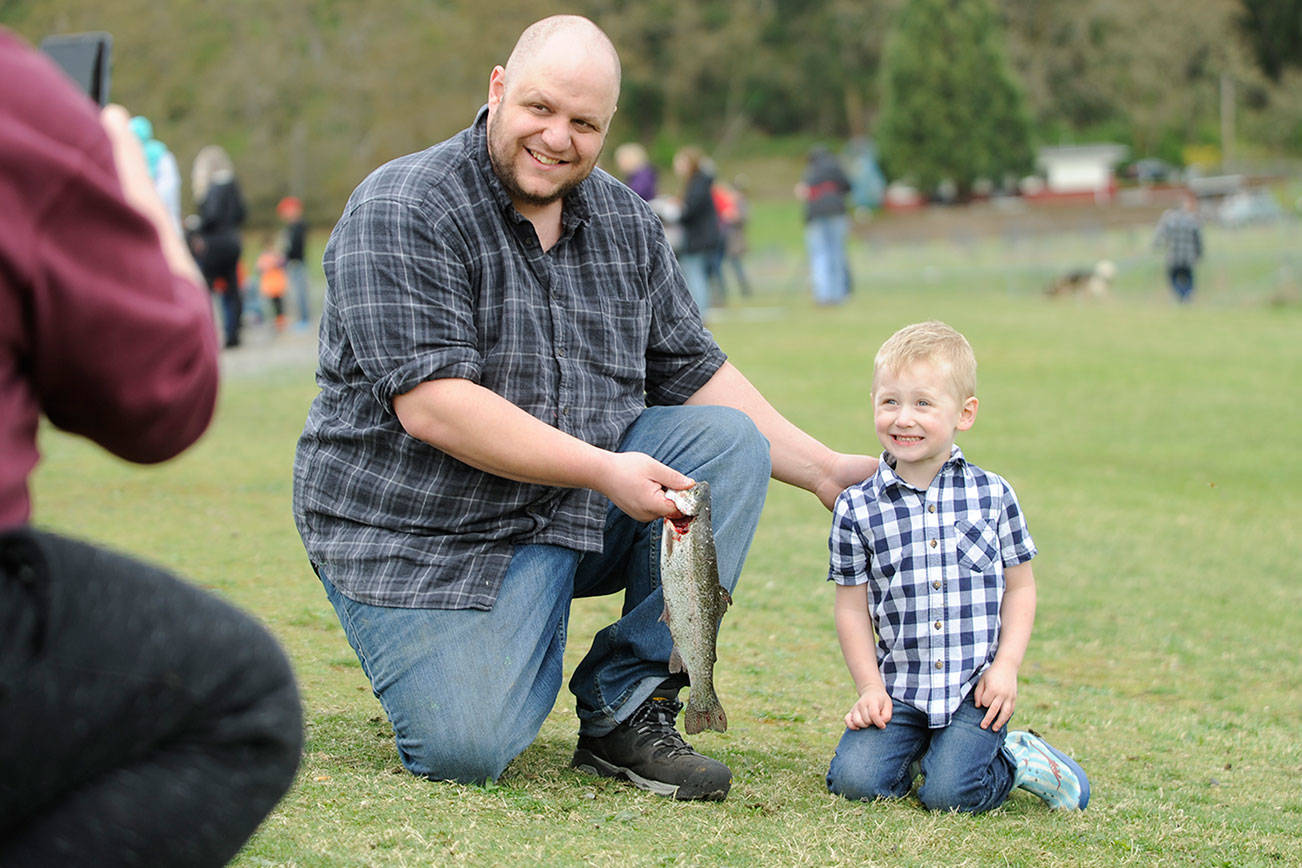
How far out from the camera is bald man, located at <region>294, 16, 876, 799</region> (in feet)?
11.7

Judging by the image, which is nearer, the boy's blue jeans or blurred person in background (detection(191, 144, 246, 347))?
the boy's blue jeans

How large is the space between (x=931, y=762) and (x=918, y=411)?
878 mm

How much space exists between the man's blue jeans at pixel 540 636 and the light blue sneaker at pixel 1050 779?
2.83 feet

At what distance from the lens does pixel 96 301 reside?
1.67 m

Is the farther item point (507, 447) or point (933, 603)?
point (933, 603)

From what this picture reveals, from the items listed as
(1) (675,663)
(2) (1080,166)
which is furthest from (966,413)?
(2) (1080,166)

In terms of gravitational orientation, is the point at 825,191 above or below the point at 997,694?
above

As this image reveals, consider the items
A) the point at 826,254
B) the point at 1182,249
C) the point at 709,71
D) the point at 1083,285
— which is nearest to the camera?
the point at 826,254

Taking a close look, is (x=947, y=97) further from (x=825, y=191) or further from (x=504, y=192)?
(x=504, y=192)

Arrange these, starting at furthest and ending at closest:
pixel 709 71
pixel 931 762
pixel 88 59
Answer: pixel 709 71 < pixel 931 762 < pixel 88 59

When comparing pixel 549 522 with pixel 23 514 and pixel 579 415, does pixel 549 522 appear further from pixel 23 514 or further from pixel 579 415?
pixel 23 514

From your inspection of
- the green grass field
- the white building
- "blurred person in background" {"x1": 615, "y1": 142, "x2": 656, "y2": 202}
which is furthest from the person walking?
the white building

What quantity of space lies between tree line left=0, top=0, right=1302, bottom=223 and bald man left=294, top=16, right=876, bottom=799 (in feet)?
96.2

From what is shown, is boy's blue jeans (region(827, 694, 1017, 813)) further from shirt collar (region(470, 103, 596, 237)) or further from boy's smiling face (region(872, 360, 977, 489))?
shirt collar (region(470, 103, 596, 237))
